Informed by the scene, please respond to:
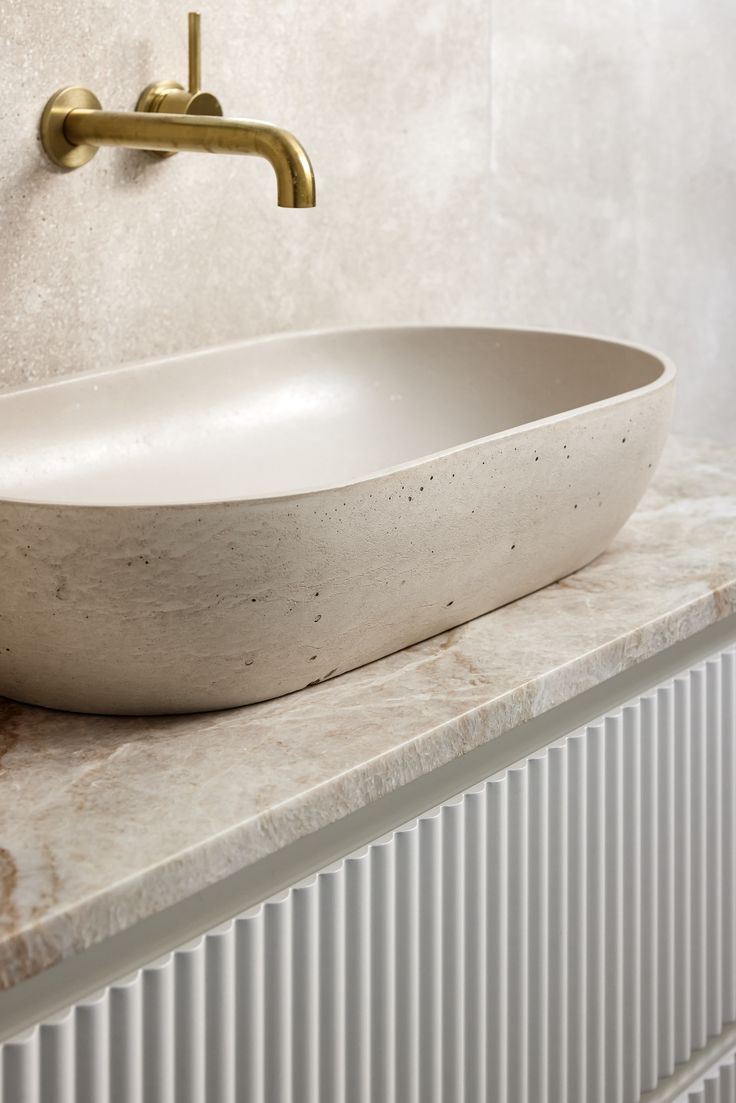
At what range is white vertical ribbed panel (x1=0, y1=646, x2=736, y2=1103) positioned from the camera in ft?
2.10

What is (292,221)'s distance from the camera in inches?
51.4

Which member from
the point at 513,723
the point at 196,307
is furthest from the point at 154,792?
the point at 196,307

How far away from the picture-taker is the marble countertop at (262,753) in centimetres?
59

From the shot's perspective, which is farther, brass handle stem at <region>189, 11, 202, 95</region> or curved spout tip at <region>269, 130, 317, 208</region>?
brass handle stem at <region>189, 11, 202, 95</region>

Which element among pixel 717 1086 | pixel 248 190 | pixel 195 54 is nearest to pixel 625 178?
pixel 248 190

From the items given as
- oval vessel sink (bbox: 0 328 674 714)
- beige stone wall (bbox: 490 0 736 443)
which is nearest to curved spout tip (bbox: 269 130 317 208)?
oval vessel sink (bbox: 0 328 674 714)

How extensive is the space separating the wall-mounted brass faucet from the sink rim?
0.17 metres

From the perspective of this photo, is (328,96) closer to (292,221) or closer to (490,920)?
(292,221)

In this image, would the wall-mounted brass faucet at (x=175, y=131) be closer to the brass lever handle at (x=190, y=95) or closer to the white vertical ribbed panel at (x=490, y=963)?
the brass lever handle at (x=190, y=95)

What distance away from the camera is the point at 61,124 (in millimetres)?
1037

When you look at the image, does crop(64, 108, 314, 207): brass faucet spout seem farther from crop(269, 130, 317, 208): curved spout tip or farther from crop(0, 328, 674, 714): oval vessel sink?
crop(0, 328, 674, 714): oval vessel sink

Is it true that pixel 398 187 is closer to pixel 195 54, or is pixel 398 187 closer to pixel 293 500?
pixel 195 54

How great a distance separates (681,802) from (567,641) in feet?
0.75

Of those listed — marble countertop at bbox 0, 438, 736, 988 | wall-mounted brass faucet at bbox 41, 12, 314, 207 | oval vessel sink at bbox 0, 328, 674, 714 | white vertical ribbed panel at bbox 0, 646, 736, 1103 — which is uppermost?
wall-mounted brass faucet at bbox 41, 12, 314, 207
